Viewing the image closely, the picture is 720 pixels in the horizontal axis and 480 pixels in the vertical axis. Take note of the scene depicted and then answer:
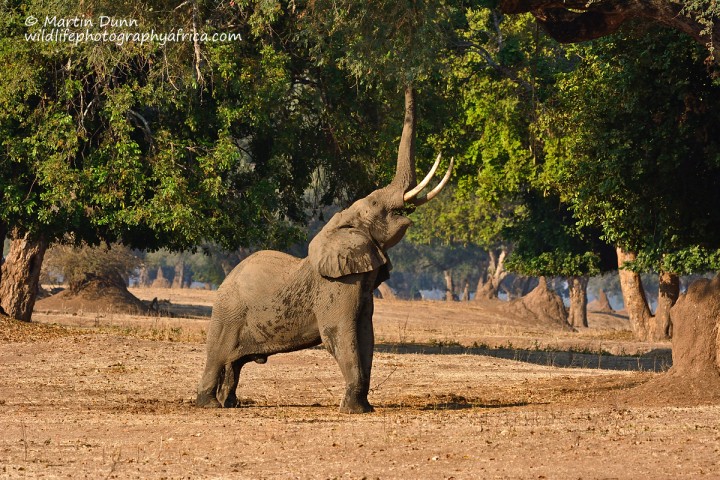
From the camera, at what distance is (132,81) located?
2689cm

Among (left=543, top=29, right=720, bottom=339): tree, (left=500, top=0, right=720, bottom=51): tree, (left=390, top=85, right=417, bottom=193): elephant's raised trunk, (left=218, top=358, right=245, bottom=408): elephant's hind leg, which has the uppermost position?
(left=500, top=0, right=720, bottom=51): tree

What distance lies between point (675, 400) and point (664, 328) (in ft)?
76.6

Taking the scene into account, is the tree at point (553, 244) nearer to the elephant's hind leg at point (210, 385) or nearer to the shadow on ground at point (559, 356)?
the shadow on ground at point (559, 356)

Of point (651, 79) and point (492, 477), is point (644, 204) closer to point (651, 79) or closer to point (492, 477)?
point (651, 79)

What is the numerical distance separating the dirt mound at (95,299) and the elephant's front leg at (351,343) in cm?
3368

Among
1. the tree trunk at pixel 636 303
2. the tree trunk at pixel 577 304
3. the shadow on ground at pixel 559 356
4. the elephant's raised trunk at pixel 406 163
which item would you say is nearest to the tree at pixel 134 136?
the shadow on ground at pixel 559 356

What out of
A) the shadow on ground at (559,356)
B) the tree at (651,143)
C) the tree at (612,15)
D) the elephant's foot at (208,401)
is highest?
the tree at (612,15)

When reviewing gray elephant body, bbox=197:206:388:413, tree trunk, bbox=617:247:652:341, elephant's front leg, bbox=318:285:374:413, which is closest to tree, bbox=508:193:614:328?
tree trunk, bbox=617:247:652:341

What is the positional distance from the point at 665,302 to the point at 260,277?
24.2 m

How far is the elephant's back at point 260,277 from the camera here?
1616 cm

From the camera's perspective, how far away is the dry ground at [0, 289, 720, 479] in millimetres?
11219

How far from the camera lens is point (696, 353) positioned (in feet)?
56.4

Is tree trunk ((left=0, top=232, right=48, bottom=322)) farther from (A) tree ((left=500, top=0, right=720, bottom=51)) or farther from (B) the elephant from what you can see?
(A) tree ((left=500, top=0, right=720, bottom=51))

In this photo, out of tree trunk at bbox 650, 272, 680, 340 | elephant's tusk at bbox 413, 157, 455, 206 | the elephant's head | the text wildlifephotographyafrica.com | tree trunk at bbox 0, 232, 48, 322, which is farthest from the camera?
tree trunk at bbox 650, 272, 680, 340
